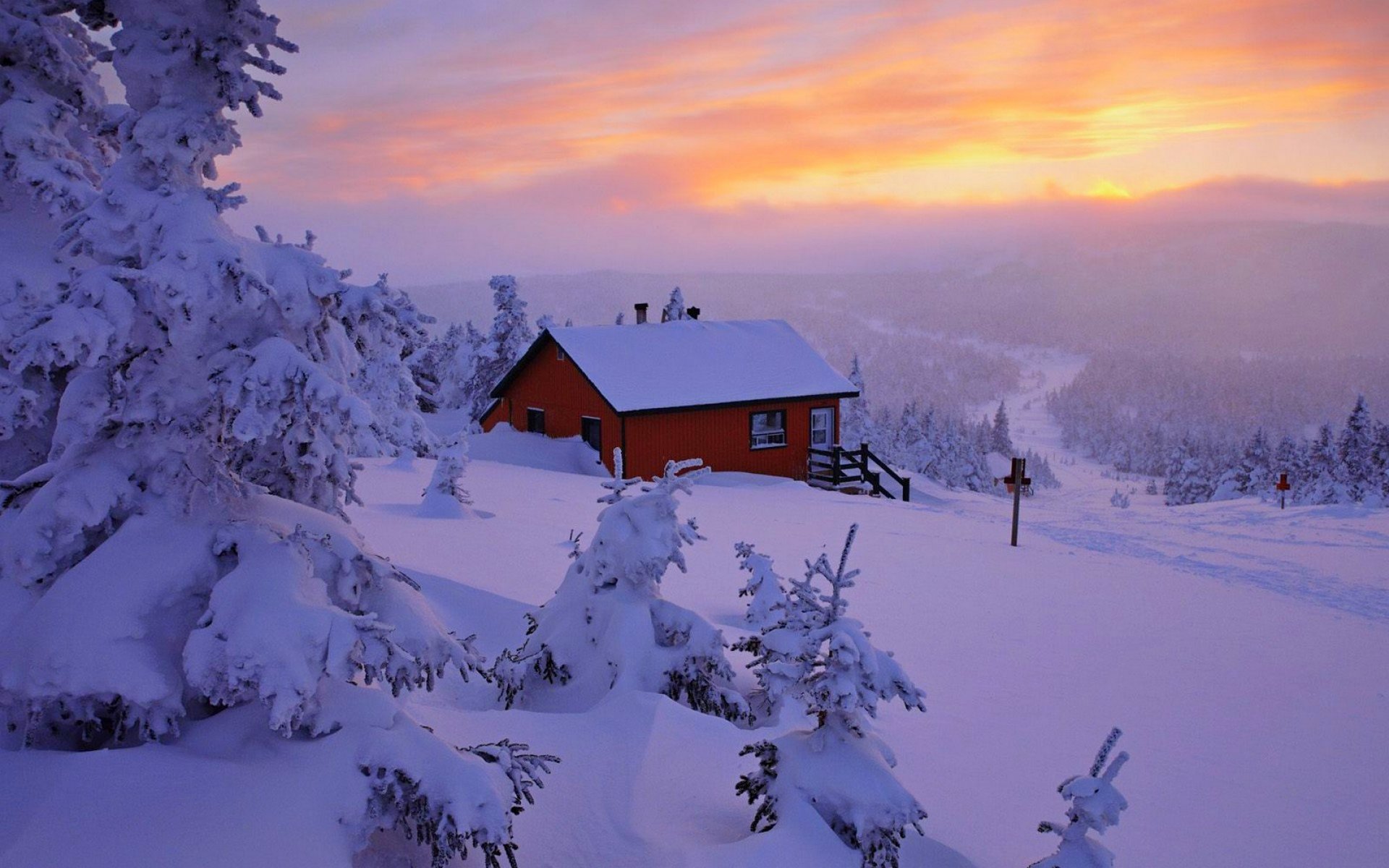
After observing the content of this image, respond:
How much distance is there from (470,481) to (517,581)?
36.5 feet

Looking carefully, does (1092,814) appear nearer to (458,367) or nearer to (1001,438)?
(458,367)

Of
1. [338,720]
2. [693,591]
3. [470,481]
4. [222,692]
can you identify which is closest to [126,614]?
[222,692]

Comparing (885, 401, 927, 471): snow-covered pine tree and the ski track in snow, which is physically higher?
the ski track in snow

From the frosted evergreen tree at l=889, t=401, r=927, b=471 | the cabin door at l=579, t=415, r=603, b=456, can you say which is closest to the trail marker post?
the cabin door at l=579, t=415, r=603, b=456

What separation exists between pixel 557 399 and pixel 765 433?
7.72m

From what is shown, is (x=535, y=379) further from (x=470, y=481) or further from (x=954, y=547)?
(x=954, y=547)

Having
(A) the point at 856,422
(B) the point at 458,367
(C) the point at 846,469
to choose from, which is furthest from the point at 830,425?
(A) the point at 856,422

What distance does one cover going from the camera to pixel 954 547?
17500 millimetres

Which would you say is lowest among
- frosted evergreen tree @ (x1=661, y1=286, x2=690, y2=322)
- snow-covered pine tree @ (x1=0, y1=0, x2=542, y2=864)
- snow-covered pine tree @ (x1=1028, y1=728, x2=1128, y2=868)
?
snow-covered pine tree @ (x1=1028, y1=728, x2=1128, y2=868)

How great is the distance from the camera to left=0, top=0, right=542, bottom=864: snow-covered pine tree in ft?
13.9

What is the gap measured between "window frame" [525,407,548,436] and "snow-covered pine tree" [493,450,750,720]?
2396cm

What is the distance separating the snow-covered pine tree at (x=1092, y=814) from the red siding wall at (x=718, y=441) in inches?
850

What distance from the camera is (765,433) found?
2912cm

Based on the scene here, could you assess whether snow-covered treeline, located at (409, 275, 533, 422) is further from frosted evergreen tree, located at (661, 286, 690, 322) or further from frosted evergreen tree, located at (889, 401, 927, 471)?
frosted evergreen tree, located at (889, 401, 927, 471)
